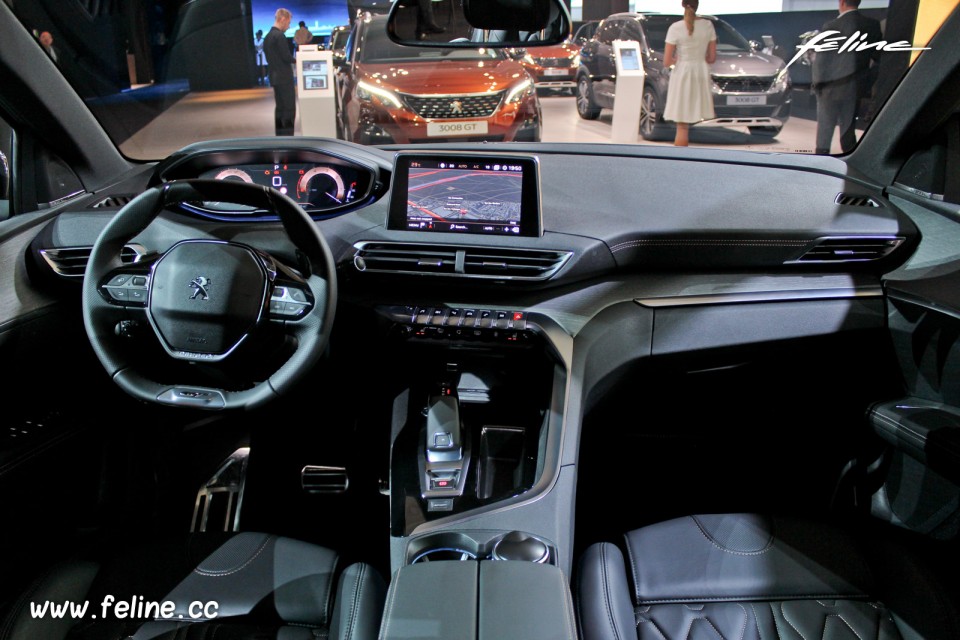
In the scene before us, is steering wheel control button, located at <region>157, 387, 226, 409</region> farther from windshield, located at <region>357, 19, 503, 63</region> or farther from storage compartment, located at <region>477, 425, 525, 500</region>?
windshield, located at <region>357, 19, 503, 63</region>

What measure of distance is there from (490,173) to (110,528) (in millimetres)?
1658

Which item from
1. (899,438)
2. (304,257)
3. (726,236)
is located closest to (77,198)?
(304,257)

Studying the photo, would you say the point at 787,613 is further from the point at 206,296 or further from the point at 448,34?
the point at 448,34

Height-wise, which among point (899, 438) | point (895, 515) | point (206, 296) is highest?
point (206, 296)

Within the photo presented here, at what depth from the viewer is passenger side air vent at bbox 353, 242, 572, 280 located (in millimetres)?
2031

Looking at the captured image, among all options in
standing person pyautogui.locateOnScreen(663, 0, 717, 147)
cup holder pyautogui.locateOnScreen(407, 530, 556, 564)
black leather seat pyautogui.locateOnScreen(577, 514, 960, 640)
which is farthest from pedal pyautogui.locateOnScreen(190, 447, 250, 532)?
standing person pyautogui.locateOnScreen(663, 0, 717, 147)

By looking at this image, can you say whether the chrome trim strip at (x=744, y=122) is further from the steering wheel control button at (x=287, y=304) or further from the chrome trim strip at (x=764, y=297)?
the steering wheel control button at (x=287, y=304)

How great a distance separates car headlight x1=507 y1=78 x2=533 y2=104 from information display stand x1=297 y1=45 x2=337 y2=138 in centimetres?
79

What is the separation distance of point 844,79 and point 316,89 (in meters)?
2.20

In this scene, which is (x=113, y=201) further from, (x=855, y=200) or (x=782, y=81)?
(x=782, y=81)

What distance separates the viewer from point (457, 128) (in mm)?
3127

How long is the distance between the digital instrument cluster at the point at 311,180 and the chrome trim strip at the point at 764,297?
94 cm

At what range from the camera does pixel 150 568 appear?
1.74m

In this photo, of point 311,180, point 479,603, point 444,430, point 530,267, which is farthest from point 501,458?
point 311,180
